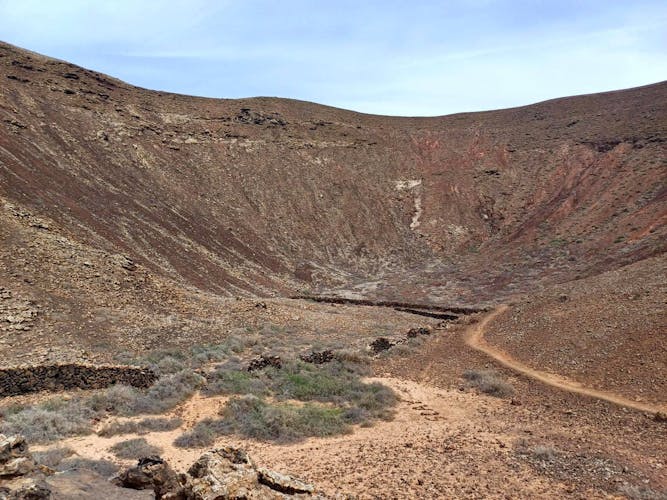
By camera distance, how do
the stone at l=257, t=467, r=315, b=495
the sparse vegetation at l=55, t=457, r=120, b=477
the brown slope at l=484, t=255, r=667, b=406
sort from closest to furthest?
the stone at l=257, t=467, r=315, b=495, the sparse vegetation at l=55, t=457, r=120, b=477, the brown slope at l=484, t=255, r=667, b=406

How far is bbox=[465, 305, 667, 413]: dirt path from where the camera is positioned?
11809 millimetres

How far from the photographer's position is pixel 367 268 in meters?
43.7

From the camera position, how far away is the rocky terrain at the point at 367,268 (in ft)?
34.3

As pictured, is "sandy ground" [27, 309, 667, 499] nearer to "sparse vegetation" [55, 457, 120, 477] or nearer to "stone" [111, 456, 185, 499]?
"sparse vegetation" [55, 457, 120, 477]

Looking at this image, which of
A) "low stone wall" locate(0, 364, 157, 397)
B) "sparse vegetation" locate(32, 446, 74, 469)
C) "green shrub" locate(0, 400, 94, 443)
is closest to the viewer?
"sparse vegetation" locate(32, 446, 74, 469)

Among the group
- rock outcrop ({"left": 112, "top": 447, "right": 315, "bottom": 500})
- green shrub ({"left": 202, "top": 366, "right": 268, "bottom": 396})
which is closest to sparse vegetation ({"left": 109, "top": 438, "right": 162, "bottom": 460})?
rock outcrop ({"left": 112, "top": 447, "right": 315, "bottom": 500})

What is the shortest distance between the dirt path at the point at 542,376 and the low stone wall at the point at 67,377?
10.4 meters

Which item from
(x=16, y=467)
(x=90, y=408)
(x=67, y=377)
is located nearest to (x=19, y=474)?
(x=16, y=467)

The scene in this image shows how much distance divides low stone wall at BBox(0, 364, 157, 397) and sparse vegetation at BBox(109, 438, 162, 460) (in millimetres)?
4342

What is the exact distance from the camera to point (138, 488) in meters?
7.53

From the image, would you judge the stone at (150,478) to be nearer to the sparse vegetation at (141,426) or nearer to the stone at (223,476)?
the stone at (223,476)

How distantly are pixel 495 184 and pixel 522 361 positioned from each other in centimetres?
4011

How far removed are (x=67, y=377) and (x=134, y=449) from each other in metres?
5.43

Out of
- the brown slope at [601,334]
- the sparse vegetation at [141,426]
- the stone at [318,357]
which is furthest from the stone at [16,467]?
the brown slope at [601,334]
